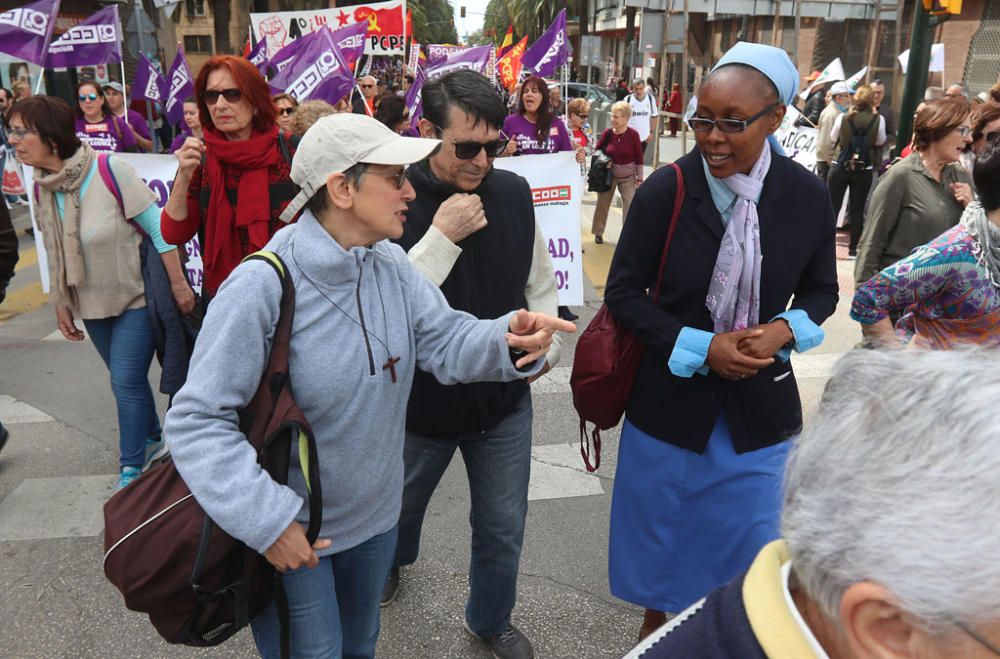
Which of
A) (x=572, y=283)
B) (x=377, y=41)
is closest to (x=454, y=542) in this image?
(x=572, y=283)

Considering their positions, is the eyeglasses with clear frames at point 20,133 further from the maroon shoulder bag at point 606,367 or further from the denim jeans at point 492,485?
the maroon shoulder bag at point 606,367

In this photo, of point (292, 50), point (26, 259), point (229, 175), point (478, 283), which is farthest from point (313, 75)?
point (478, 283)

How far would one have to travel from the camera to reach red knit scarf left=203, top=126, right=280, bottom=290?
9.74 ft

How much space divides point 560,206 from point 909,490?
4.97 metres

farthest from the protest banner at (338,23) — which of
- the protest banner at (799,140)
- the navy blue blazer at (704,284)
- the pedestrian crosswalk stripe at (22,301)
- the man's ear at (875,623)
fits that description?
the man's ear at (875,623)

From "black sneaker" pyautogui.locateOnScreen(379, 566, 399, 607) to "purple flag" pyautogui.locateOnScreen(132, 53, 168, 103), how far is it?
348 inches

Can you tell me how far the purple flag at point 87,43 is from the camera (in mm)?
8844

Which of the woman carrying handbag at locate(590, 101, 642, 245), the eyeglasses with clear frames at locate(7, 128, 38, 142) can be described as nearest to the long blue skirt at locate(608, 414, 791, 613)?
the eyeglasses with clear frames at locate(7, 128, 38, 142)

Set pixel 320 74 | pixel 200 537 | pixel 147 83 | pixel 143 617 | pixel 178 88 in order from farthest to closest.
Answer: pixel 147 83 → pixel 178 88 → pixel 320 74 → pixel 143 617 → pixel 200 537

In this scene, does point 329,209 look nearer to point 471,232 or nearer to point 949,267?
point 471,232

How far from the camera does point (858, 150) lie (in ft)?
29.8

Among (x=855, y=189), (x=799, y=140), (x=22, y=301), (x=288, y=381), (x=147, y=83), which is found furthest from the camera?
(x=799, y=140)

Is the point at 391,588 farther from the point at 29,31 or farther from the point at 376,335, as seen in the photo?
the point at 29,31

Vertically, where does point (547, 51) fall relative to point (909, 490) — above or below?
above
